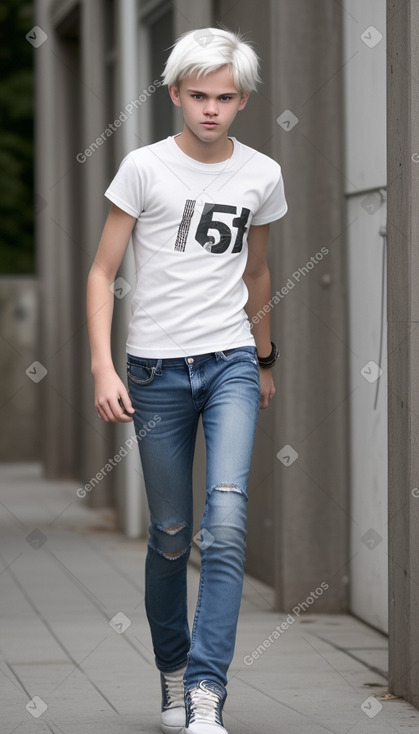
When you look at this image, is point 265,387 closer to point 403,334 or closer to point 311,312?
point 403,334

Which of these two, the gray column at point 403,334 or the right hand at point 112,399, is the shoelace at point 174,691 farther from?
the right hand at point 112,399

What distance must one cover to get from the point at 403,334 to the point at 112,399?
39.8 inches

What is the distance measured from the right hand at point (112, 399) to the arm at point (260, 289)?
0.53 metres

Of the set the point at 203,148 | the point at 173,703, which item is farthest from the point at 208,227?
the point at 173,703

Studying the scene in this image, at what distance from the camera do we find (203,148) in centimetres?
399

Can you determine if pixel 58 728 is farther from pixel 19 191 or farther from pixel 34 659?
pixel 19 191

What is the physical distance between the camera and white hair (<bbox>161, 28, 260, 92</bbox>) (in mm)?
3888

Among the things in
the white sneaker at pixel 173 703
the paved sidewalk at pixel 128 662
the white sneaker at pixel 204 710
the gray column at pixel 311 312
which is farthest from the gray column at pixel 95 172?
the white sneaker at pixel 204 710

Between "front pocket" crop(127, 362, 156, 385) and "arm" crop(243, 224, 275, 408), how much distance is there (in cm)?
37

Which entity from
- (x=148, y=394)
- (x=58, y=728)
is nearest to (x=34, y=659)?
(x=58, y=728)

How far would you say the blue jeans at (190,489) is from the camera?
3.78m

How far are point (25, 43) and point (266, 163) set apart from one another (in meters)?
21.2

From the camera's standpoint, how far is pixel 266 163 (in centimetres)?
412

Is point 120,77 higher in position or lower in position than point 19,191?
lower
